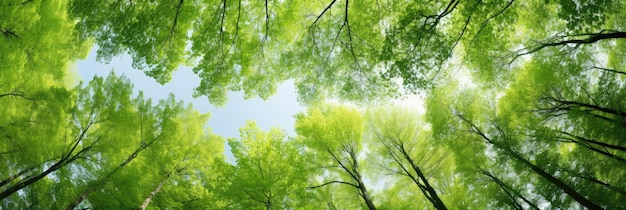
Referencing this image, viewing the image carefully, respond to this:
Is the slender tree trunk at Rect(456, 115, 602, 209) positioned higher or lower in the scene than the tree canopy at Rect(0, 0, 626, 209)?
lower

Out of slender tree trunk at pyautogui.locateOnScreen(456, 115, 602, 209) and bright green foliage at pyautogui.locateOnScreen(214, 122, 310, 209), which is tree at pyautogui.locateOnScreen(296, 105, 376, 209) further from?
slender tree trunk at pyautogui.locateOnScreen(456, 115, 602, 209)

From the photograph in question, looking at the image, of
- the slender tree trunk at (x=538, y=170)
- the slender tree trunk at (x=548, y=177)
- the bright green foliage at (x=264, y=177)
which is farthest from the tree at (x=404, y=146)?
the bright green foliage at (x=264, y=177)

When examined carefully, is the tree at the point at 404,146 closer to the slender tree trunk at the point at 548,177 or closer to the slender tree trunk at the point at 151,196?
the slender tree trunk at the point at 548,177

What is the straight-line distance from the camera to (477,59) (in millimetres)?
5785

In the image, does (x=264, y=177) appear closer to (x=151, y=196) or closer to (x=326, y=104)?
(x=151, y=196)

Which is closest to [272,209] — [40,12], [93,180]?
[93,180]

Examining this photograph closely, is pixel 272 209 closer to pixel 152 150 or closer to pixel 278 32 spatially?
pixel 278 32

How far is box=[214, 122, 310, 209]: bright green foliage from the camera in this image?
716 centimetres

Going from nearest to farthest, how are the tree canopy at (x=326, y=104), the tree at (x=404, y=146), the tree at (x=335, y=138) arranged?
the tree canopy at (x=326, y=104) → the tree at (x=335, y=138) → the tree at (x=404, y=146)

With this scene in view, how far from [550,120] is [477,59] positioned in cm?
472

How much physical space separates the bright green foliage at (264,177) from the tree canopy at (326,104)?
0.04 metres

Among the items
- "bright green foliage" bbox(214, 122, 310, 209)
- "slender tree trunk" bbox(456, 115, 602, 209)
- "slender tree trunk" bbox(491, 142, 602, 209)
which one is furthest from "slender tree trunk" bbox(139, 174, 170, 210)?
"slender tree trunk" bbox(491, 142, 602, 209)

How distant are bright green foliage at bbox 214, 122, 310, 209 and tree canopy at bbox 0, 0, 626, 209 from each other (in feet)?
0.12

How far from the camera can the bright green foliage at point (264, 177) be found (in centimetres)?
716
